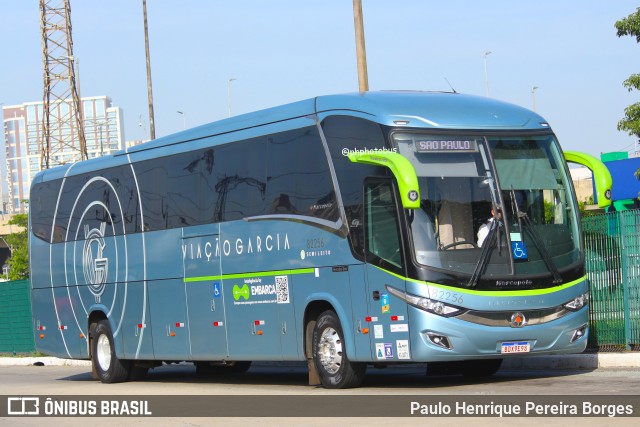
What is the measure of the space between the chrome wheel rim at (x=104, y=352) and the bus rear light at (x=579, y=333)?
979cm

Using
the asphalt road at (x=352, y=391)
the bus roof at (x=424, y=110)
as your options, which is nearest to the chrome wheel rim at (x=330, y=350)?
the asphalt road at (x=352, y=391)

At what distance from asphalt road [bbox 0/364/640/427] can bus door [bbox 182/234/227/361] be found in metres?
0.64

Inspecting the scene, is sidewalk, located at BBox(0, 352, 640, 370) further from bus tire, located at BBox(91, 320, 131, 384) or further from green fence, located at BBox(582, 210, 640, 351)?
bus tire, located at BBox(91, 320, 131, 384)

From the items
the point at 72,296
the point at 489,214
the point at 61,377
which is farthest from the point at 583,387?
the point at 61,377

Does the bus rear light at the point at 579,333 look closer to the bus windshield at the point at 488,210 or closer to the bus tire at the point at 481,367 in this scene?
the bus windshield at the point at 488,210

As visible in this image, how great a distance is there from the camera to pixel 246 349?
56.3 ft

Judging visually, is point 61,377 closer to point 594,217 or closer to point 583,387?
point 594,217

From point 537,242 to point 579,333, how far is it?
51.6 inches

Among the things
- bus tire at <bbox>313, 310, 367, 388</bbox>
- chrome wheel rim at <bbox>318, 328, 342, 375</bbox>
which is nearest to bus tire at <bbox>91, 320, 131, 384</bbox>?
bus tire at <bbox>313, 310, 367, 388</bbox>

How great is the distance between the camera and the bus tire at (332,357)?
48.9 ft

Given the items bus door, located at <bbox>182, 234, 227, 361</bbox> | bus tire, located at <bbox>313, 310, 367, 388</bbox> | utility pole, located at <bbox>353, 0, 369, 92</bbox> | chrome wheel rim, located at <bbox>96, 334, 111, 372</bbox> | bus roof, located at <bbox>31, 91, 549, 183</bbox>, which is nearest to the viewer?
bus roof, located at <bbox>31, 91, 549, 183</bbox>

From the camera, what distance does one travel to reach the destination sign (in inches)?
551

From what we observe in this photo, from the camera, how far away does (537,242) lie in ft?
46.2

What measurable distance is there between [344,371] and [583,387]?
10.4 ft
